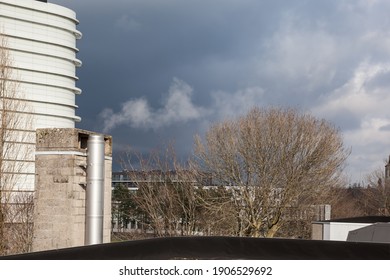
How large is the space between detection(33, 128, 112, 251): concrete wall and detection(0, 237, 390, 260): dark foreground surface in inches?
292

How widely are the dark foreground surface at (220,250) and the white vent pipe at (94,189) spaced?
7.12 m

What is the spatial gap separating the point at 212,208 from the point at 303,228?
662 centimetres

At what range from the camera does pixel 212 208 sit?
3397 centimetres

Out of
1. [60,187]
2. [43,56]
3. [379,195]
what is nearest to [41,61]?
[43,56]

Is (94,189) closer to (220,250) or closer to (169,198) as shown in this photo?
(220,250)

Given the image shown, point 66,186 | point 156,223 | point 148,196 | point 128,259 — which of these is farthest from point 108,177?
point 148,196

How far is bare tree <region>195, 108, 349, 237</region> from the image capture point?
34281mm

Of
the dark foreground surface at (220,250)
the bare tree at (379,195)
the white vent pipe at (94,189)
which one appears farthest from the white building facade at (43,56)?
the dark foreground surface at (220,250)

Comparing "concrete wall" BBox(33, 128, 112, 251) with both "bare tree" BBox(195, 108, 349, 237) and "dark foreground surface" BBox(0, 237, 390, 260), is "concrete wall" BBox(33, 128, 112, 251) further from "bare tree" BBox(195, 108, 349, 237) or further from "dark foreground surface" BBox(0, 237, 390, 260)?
"bare tree" BBox(195, 108, 349, 237)

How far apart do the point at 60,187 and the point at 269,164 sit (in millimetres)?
24113

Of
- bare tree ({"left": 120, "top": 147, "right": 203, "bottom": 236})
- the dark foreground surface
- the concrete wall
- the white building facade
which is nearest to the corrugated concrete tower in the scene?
the white building facade

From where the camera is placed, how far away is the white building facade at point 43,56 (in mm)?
94262

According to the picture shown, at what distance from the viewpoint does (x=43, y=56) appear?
9825 cm
